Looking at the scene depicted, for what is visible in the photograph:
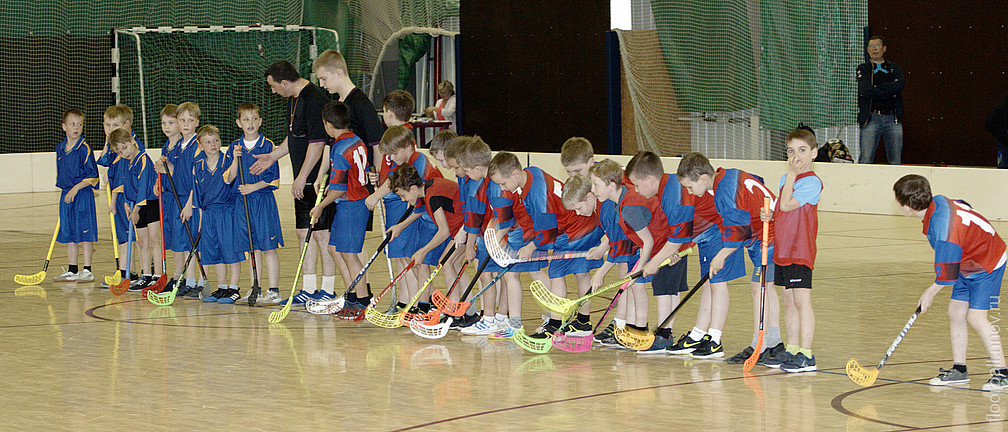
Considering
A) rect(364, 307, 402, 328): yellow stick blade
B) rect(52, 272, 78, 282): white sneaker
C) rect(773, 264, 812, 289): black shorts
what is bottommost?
rect(364, 307, 402, 328): yellow stick blade

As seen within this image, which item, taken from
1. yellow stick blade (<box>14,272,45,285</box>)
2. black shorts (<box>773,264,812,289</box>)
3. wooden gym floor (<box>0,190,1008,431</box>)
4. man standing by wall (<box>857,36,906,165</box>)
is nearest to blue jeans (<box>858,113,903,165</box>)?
man standing by wall (<box>857,36,906,165</box>)

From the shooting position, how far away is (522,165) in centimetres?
1644

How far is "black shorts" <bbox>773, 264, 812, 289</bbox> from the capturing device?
5.53 metres

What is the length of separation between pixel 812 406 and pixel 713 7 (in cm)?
1048

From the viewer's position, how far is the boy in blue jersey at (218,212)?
26.3 feet

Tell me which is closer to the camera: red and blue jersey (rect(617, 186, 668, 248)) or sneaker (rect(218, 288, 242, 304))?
red and blue jersey (rect(617, 186, 668, 248))

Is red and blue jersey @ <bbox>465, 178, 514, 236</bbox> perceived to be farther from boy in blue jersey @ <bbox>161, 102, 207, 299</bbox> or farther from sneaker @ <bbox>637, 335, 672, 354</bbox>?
boy in blue jersey @ <bbox>161, 102, 207, 299</bbox>

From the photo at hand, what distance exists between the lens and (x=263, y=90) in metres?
19.0

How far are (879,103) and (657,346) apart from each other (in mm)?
8029

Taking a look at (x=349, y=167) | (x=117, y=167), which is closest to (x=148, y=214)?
(x=117, y=167)

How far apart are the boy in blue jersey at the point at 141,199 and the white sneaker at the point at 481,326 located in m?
2.91

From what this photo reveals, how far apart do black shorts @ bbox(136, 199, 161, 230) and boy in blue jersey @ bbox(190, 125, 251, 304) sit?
539 millimetres

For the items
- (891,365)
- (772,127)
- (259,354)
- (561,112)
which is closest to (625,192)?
(891,365)

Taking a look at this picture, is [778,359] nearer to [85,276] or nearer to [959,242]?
[959,242]
